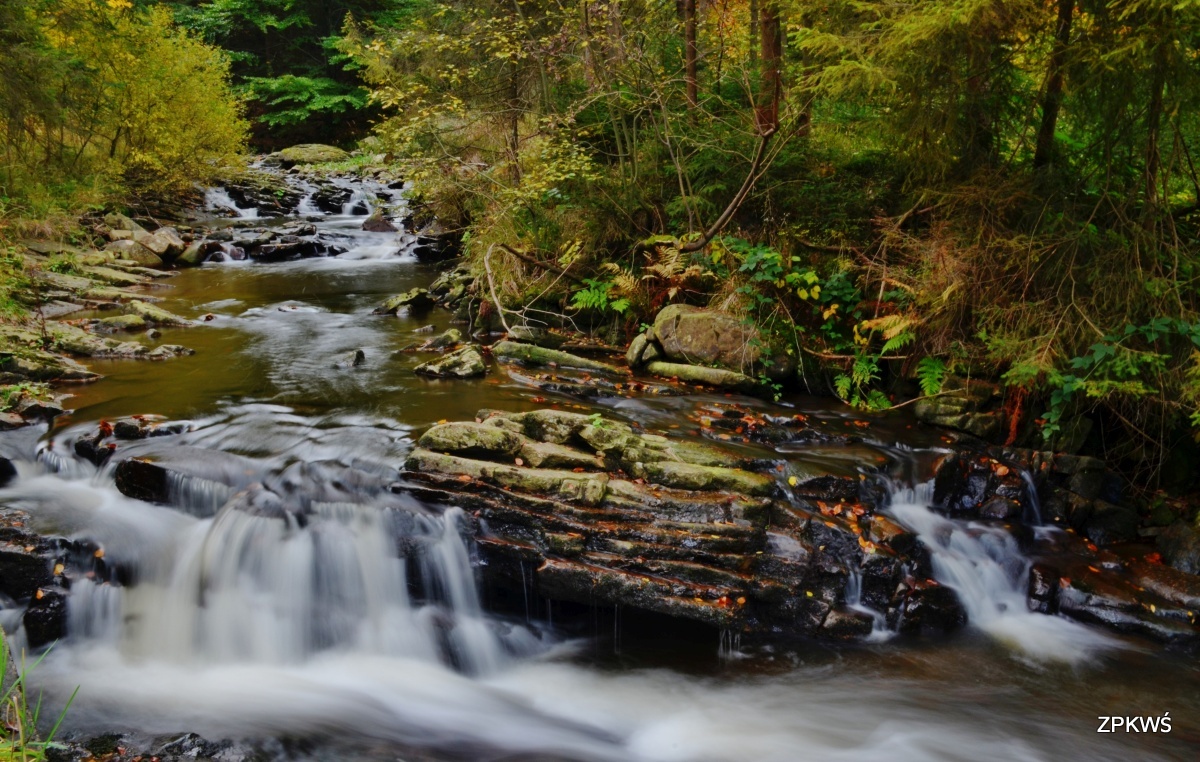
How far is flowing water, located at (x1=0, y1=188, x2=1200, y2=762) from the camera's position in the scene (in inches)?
201

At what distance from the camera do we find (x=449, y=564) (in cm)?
615

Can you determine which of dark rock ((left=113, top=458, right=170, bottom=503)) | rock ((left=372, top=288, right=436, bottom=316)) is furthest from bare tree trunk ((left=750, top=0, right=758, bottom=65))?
dark rock ((left=113, top=458, right=170, bottom=503))

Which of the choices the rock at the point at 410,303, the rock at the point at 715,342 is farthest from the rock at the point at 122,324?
the rock at the point at 715,342

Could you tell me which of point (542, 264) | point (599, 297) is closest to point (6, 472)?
point (542, 264)

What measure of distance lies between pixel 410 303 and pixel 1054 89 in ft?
33.8

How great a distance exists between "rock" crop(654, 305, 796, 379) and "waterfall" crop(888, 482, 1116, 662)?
2.56 metres

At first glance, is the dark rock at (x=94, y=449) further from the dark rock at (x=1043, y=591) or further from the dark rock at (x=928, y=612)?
the dark rock at (x=1043, y=591)

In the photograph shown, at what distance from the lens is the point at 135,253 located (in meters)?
16.8

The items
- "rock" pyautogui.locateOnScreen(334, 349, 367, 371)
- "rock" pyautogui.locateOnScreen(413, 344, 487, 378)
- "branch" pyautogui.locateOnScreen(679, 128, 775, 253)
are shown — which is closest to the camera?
"branch" pyautogui.locateOnScreen(679, 128, 775, 253)

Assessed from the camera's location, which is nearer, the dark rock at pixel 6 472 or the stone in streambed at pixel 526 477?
the stone in streambed at pixel 526 477

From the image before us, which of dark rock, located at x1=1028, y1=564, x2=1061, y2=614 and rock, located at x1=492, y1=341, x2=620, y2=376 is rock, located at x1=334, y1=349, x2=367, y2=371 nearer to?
rock, located at x1=492, y1=341, x2=620, y2=376

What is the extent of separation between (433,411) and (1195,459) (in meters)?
7.75

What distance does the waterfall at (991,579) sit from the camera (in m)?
6.00

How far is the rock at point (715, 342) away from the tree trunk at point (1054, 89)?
A: 3455mm
